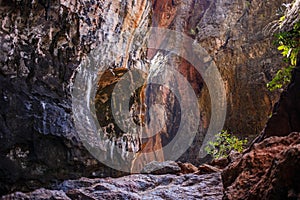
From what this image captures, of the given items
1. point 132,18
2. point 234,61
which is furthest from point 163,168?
point 234,61

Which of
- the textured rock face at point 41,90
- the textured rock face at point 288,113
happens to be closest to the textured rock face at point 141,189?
the textured rock face at point 41,90

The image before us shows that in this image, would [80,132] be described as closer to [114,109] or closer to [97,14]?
[114,109]

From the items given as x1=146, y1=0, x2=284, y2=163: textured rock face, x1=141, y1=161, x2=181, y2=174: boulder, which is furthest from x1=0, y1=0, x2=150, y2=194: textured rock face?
x1=146, y1=0, x2=284, y2=163: textured rock face

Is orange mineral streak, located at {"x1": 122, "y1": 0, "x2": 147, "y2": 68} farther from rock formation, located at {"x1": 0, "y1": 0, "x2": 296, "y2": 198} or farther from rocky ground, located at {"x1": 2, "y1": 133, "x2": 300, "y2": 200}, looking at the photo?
rocky ground, located at {"x1": 2, "y1": 133, "x2": 300, "y2": 200}

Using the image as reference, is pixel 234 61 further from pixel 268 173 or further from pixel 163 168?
pixel 268 173

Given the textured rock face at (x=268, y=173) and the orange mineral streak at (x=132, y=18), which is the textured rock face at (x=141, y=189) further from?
the orange mineral streak at (x=132, y=18)

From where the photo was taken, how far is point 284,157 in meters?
2.51

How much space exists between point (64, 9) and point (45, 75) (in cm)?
168

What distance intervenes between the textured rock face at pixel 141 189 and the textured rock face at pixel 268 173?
1.74 m

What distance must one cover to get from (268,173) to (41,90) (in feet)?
16.0

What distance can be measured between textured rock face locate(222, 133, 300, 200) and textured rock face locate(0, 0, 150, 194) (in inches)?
151

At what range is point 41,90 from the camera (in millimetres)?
6145

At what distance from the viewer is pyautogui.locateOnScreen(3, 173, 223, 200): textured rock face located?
5.00 metres

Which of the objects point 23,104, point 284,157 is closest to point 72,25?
point 23,104
